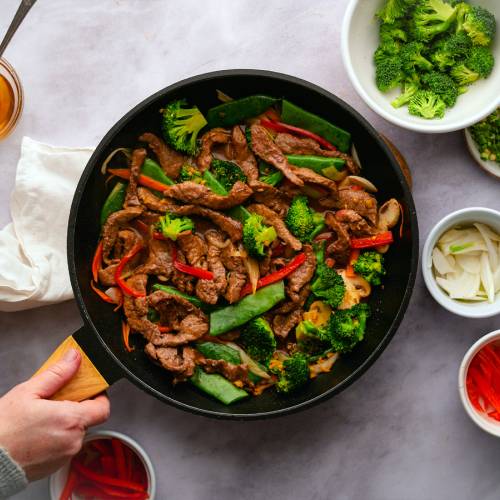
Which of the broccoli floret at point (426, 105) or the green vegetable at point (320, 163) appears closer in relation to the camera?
the broccoli floret at point (426, 105)

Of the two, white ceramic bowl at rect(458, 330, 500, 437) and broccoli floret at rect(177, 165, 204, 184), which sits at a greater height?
broccoli floret at rect(177, 165, 204, 184)

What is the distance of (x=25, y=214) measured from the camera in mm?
3340

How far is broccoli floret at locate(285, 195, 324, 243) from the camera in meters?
3.19

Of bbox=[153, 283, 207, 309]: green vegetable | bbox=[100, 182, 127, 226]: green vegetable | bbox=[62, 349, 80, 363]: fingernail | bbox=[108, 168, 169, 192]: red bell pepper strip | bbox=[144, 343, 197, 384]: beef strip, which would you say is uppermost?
bbox=[108, 168, 169, 192]: red bell pepper strip

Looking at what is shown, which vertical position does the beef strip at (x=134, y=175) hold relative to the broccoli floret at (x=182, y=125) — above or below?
below

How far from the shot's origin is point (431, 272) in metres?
3.21

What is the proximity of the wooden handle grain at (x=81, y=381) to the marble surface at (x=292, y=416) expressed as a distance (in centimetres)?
49

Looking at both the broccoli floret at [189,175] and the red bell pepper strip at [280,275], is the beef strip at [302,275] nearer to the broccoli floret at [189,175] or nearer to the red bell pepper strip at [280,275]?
the red bell pepper strip at [280,275]

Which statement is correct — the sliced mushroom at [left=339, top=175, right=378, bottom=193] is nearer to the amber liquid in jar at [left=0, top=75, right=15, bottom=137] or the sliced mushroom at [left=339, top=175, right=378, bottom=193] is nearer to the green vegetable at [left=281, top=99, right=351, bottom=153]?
the green vegetable at [left=281, top=99, right=351, bottom=153]

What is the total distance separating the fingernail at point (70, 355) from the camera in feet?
9.53

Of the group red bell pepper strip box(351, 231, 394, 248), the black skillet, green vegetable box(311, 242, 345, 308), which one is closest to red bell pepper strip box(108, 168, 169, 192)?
the black skillet

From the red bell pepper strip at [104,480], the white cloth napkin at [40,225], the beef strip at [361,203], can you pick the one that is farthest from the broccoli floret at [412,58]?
the red bell pepper strip at [104,480]

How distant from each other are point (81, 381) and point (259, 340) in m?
0.86

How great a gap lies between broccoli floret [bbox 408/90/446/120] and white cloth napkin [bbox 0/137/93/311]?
1.65 m
